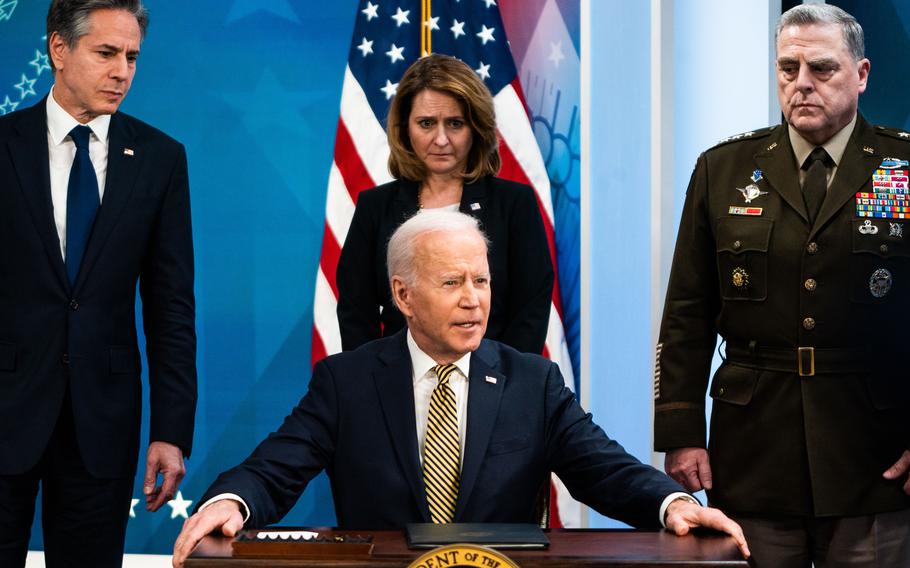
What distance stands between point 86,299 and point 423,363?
935 millimetres

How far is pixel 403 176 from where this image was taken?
348 cm

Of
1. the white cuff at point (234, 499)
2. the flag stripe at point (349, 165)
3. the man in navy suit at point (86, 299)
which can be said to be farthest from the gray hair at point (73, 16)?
the flag stripe at point (349, 165)

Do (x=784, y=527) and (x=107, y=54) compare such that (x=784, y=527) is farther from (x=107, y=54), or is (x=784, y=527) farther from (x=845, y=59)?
(x=107, y=54)

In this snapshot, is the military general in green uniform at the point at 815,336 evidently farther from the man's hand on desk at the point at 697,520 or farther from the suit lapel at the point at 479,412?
the man's hand on desk at the point at 697,520

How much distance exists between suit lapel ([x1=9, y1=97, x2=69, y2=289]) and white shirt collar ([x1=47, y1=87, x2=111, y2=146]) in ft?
0.07

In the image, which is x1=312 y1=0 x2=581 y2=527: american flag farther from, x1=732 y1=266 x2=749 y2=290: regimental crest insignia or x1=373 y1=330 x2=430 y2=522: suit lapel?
x1=373 y1=330 x2=430 y2=522: suit lapel

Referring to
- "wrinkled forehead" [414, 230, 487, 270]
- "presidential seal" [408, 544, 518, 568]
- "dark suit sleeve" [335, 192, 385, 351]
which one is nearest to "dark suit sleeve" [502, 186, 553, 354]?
"dark suit sleeve" [335, 192, 385, 351]

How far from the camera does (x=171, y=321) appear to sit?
10.4 feet

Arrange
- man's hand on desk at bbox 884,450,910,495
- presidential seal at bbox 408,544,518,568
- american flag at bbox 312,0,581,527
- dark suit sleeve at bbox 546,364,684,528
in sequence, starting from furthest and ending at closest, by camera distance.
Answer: american flag at bbox 312,0,581,527 → man's hand on desk at bbox 884,450,910,495 → dark suit sleeve at bbox 546,364,684,528 → presidential seal at bbox 408,544,518,568

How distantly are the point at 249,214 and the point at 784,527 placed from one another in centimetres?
254

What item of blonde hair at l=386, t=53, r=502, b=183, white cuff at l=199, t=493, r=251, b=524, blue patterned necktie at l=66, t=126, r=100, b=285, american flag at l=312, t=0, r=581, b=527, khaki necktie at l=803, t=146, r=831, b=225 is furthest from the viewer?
american flag at l=312, t=0, r=581, b=527

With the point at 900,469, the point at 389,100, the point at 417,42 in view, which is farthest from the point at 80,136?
the point at 900,469

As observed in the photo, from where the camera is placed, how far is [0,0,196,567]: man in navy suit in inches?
117

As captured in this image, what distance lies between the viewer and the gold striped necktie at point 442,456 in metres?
2.48
